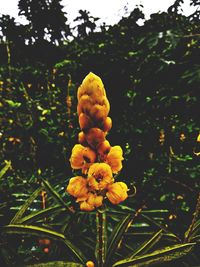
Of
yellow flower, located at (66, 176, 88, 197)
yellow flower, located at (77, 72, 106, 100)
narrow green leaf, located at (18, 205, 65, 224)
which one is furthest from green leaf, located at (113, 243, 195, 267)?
yellow flower, located at (77, 72, 106, 100)

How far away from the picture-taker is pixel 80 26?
31266 millimetres

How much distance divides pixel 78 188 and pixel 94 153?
0.37ft

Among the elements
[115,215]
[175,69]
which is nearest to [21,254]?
[115,215]

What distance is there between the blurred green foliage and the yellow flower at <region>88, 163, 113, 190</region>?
1.49 ft

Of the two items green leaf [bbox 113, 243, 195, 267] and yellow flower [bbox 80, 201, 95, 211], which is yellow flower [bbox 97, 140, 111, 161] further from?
green leaf [bbox 113, 243, 195, 267]

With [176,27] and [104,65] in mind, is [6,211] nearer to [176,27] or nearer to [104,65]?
[176,27]

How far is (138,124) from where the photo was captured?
3.31m

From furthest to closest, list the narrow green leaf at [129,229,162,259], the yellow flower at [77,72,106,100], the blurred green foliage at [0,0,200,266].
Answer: the blurred green foliage at [0,0,200,266] → the narrow green leaf at [129,229,162,259] → the yellow flower at [77,72,106,100]

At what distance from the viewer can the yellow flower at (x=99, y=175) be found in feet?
2.72

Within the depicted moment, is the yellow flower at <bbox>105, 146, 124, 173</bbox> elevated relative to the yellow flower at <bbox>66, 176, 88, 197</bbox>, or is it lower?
elevated

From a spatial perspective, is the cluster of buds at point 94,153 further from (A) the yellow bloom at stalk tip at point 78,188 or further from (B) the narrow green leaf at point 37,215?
(B) the narrow green leaf at point 37,215

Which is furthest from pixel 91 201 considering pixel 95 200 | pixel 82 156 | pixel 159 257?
pixel 159 257

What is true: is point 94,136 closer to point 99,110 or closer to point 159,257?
point 99,110

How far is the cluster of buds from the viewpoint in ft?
2.65
